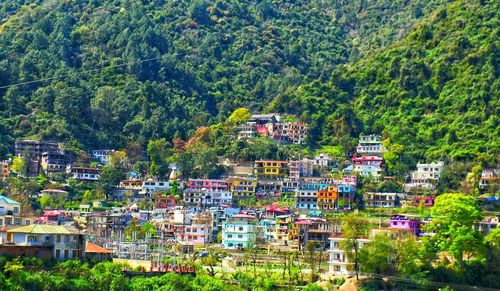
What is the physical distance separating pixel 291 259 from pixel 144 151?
32.4 metres

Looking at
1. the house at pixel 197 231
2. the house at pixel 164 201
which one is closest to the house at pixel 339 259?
the house at pixel 197 231

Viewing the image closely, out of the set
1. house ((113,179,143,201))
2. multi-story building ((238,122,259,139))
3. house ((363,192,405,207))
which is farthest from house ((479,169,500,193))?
house ((113,179,143,201))

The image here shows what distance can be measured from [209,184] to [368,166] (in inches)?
482

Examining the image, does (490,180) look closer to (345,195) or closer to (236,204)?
(345,195)

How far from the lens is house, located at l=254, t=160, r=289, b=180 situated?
86062 millimetres

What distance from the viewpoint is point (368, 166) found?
8575cm

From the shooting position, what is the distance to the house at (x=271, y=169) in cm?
8606

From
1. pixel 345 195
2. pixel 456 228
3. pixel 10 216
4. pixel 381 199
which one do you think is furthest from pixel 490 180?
pixel 10 216

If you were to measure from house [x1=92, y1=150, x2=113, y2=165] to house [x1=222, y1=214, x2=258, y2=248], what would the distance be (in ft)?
65.2

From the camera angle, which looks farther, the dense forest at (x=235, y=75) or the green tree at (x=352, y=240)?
the dense forest at (x=235, y=75)

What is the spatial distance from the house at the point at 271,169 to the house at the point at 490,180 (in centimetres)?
1547

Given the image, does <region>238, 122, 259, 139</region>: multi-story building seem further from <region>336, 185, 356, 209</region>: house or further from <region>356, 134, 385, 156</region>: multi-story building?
<region>336, 185, 356, 209</region>: house

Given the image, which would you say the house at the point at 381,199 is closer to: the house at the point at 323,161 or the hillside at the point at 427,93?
the hillside at the point at 427,93

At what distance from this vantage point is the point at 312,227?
69.4 metres
